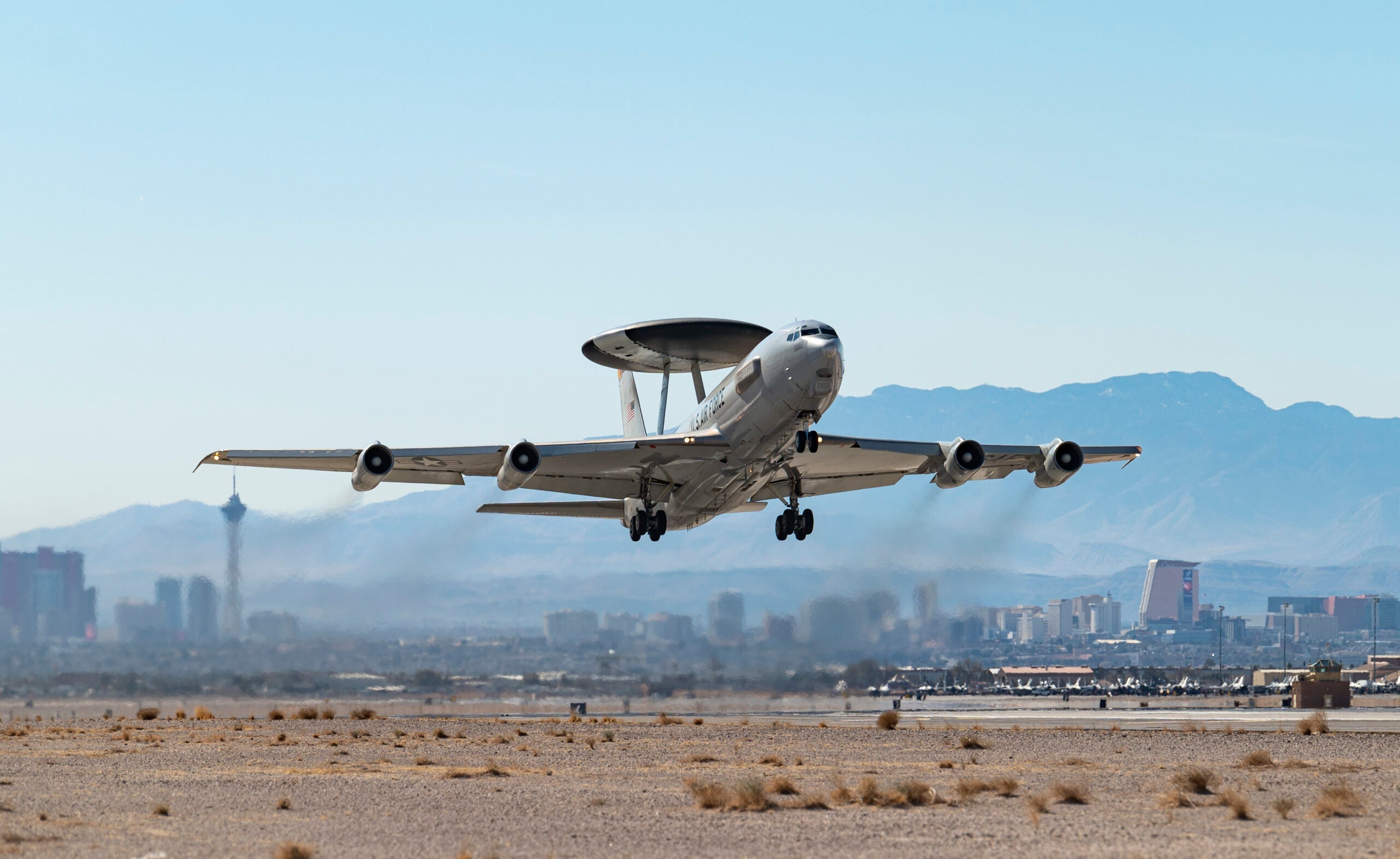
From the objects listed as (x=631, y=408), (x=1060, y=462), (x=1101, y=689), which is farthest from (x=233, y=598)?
(x=1101, y=689)

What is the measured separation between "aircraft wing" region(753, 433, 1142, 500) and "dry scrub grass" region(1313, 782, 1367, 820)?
721 inches

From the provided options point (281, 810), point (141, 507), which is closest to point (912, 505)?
point (281, 810)

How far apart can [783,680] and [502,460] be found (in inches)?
1526

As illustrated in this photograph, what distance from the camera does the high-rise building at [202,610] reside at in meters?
76.6

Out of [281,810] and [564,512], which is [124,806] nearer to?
[281,810]

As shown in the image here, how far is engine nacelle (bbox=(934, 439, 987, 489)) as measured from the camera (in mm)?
47188

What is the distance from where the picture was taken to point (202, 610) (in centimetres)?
7725

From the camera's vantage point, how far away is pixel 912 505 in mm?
71000

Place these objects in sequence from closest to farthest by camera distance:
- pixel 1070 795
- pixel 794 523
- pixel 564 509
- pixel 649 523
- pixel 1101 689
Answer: pixel 1070 795, pixel 649 523, pixel 794 523, pixel 564 509, pixel 1101 689

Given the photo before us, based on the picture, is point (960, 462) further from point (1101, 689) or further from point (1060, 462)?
point (1101, 689)

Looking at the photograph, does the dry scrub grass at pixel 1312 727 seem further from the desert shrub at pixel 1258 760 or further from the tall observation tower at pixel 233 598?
the tall observation tower at pixel 233 598

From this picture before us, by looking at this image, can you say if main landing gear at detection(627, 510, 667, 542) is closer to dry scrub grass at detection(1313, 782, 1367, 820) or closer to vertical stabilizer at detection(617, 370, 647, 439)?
vertical stabilizer at detection(617, 370, 647, 439)

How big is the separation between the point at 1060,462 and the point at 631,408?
77.8ft

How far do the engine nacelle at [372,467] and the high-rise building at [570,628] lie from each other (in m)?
59.2
